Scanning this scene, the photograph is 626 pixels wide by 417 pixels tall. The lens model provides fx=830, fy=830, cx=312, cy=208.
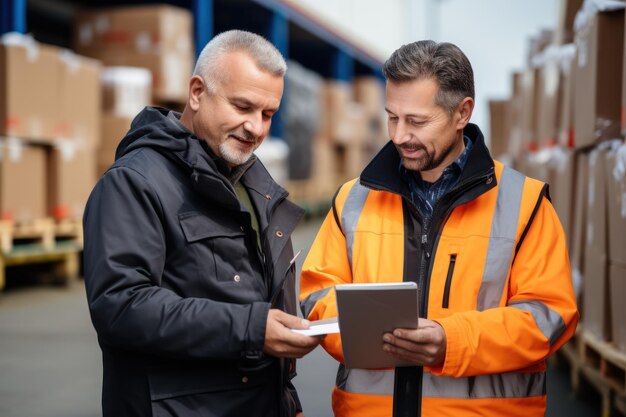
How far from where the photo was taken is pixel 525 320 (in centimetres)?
215

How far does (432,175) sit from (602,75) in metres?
2.30

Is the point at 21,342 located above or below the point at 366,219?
below

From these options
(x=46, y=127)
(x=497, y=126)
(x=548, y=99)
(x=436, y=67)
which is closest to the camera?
(x=436, y=67)

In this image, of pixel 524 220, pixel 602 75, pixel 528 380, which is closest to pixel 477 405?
pixel 528 380

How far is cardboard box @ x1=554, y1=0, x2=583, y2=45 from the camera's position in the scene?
17.9ft

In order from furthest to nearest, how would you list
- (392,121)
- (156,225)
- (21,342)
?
(21,342)
(392,121)
(156,225)

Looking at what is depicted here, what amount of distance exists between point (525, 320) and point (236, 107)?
0.95m

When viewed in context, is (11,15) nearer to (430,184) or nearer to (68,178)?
(68,178)

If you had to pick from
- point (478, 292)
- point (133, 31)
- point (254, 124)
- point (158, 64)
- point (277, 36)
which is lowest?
point (478, 292)

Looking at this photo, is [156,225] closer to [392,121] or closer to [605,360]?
[392,121]

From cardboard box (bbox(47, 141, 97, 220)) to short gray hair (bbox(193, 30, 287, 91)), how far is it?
255 inches

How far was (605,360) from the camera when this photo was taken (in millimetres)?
4164

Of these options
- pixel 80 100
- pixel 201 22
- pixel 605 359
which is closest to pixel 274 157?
pixel 201 22

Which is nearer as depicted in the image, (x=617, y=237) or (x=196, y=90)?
(x=196, y=90)
